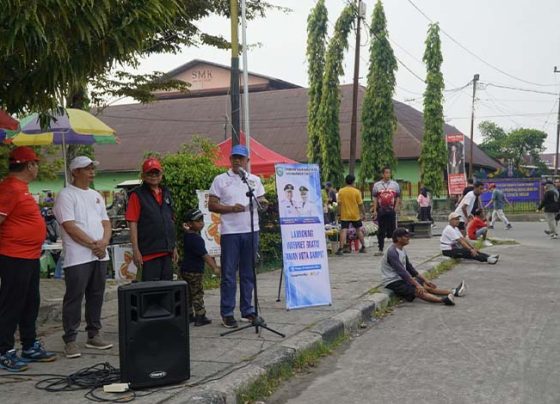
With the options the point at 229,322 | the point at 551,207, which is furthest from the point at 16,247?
the point at 551,207

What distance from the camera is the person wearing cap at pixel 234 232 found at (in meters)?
6.70

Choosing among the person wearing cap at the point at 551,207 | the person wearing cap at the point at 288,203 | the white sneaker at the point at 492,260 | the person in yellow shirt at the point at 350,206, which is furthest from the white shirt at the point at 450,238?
the person wearing cap at the point at 551,207

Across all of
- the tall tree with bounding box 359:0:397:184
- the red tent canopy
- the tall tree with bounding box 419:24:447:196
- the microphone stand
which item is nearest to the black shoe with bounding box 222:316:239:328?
the microphone stand

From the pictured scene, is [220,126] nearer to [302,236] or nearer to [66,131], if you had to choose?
[66,131]

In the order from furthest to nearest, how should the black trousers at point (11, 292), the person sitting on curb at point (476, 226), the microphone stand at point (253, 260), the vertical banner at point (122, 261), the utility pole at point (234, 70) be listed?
the person sitting on curb at point (476, 226), the utility pole at point (234, 70), the vertical banner at point (122, 261), the microphone stand at point (253, 260), the black trousers at point (11, 292)

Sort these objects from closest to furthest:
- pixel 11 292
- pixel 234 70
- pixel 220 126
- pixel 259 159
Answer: pixel 11 292 < pixel 234 70 < pixel 259 159 < pixel 220 126

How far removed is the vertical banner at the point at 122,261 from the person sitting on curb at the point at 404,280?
12.2ft

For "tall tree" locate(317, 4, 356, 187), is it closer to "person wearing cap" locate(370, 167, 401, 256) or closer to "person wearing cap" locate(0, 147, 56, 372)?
"person wearing cap" locate(370, 167, 401, 256)

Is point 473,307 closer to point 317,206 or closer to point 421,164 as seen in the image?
point 317,206

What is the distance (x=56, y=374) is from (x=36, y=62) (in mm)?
2607

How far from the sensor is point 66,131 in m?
9.55

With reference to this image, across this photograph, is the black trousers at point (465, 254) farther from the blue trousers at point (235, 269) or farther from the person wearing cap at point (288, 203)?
the blue trousers at point (235, 269)

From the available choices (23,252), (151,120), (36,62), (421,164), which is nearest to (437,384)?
(23,252)

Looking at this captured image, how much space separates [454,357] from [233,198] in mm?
2782
